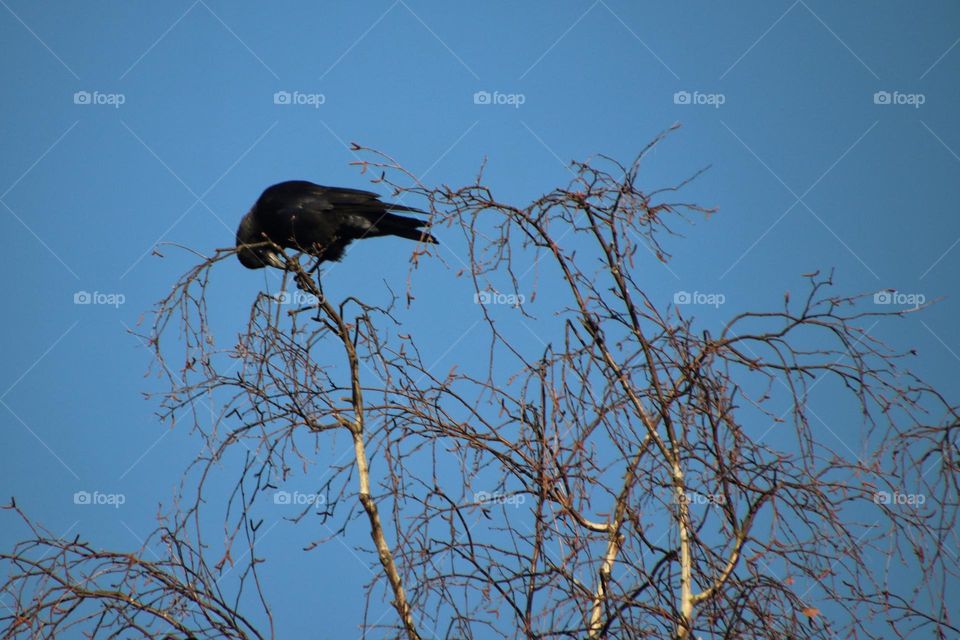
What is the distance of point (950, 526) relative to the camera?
6.14 ft

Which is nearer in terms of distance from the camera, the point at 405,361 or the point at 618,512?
the point at 618,512

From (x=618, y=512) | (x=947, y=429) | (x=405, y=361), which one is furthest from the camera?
(x=405, y=361)

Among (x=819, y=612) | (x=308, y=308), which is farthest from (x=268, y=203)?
(x=819, y=612)

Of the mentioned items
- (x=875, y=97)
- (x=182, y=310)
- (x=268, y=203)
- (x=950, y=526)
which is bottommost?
(x=950, y=526)

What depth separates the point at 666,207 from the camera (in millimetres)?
2033

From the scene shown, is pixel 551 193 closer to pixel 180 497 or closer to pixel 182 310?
pixel 182 310

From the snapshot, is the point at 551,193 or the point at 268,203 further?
the point at 268,203

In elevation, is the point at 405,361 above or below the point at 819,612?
above

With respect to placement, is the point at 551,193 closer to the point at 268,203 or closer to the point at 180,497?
the point at 180,497

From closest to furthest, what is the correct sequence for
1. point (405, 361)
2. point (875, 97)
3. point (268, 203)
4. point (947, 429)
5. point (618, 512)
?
point (947, 429)
point (618, 512)
point (405, 361)
point (268, 203)
point (875, 97)

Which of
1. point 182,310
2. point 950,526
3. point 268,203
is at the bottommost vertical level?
point 950,526

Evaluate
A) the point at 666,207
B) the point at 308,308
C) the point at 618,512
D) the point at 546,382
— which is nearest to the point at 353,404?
the point at 308,308

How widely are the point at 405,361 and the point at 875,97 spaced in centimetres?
434

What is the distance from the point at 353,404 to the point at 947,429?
3.80 ft
